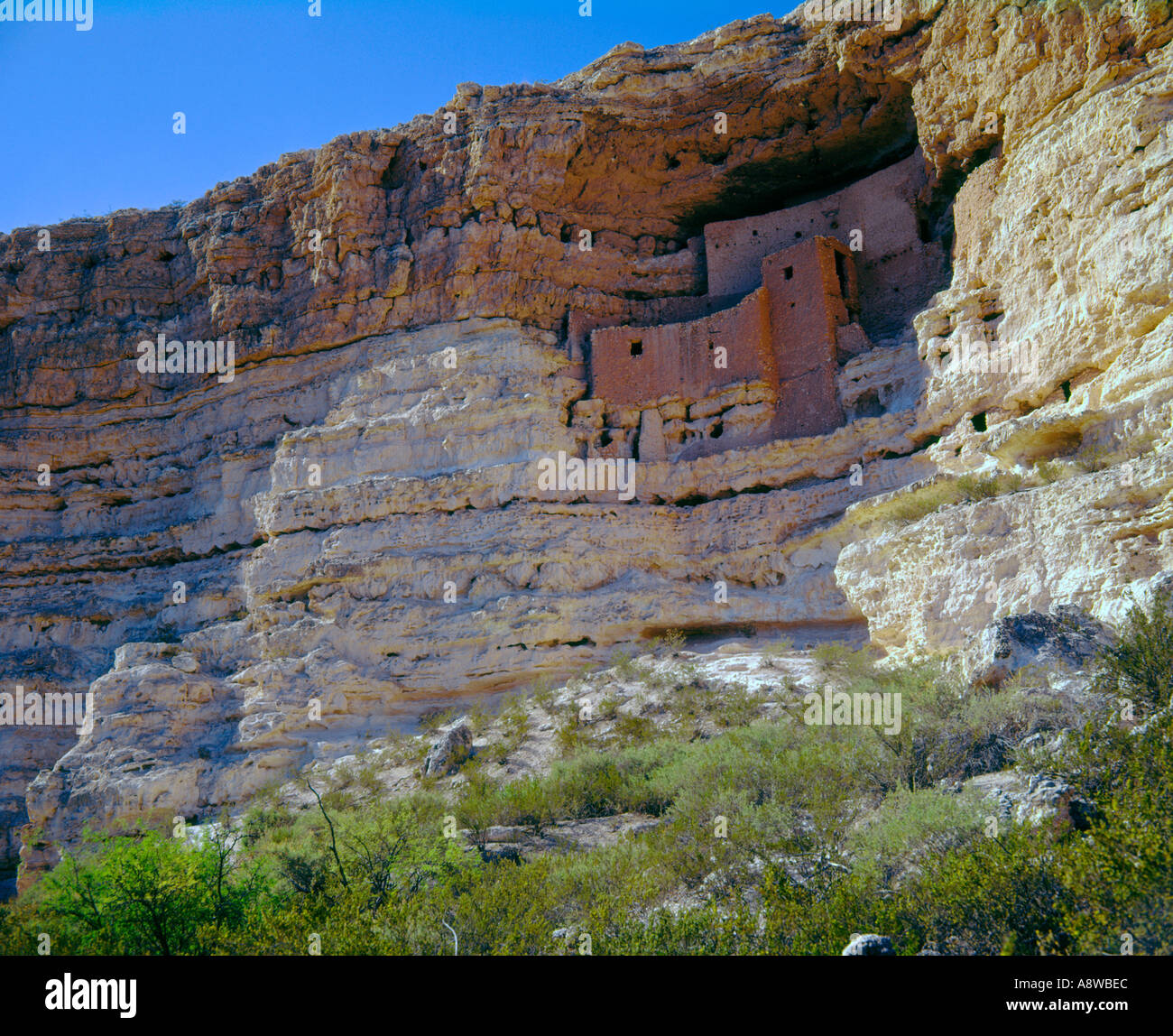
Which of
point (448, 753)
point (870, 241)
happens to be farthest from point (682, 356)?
point (448, 753)

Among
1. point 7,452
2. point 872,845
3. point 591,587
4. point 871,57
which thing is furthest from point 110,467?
point 872,845

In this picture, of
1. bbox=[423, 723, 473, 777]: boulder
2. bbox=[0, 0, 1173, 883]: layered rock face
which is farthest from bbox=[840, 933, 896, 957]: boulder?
bbox=[423, 723, 473, 777]: boulder

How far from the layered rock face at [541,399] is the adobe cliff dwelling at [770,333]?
14 centimetres

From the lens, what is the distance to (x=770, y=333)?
16766 mm

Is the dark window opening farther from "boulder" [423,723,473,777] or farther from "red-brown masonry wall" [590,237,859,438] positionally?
"boulder" [423,723,473,777]

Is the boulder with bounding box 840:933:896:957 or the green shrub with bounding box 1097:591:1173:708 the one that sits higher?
the green shrub with bounding box 1097:591:1173:708

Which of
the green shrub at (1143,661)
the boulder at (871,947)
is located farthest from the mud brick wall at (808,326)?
the boulder at (871,947)

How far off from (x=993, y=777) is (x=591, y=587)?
9071mm

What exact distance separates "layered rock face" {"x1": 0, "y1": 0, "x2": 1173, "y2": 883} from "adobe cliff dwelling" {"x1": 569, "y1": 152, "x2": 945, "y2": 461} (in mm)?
144

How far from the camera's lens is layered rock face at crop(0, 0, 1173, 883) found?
12.1 m

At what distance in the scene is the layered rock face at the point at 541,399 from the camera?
12.1 meters

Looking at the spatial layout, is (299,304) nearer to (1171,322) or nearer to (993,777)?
(1171,322)

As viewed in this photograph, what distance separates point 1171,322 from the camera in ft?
35.6

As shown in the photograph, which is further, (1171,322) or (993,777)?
(1171,322)
